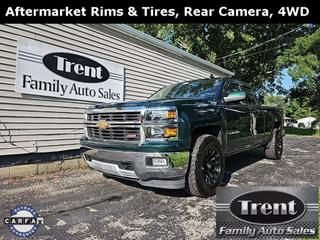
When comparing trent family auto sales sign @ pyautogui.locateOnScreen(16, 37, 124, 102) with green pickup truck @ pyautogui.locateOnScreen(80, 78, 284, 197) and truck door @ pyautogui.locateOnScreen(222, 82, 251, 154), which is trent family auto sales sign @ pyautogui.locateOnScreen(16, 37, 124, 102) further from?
truck door @ pyautogui.locateOnScreen(222, 82, 251, 154)

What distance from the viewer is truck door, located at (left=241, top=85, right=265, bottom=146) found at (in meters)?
6.12

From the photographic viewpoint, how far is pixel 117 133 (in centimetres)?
430

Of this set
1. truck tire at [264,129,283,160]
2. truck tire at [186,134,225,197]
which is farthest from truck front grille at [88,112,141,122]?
truck tire at [264,129,283,160]

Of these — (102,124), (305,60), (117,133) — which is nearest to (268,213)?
(117,133)

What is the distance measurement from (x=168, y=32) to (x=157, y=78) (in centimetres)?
1378

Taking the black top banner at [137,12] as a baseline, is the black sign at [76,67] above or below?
below

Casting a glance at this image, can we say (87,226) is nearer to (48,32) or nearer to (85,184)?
(85,184)

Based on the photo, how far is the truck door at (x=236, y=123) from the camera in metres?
5.11

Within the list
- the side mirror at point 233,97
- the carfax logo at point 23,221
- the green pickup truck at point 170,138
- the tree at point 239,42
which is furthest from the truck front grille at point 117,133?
the tree at point 239,42

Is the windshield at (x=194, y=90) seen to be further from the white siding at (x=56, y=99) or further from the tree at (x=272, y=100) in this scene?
the tree at (x=272, y=100)

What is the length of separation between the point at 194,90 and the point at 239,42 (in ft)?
59.9

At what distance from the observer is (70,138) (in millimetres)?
6746

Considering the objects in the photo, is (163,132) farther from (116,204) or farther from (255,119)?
(255,119)

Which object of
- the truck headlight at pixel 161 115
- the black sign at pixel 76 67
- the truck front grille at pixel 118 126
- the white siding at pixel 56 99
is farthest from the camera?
the black sign at pixel 76 67
